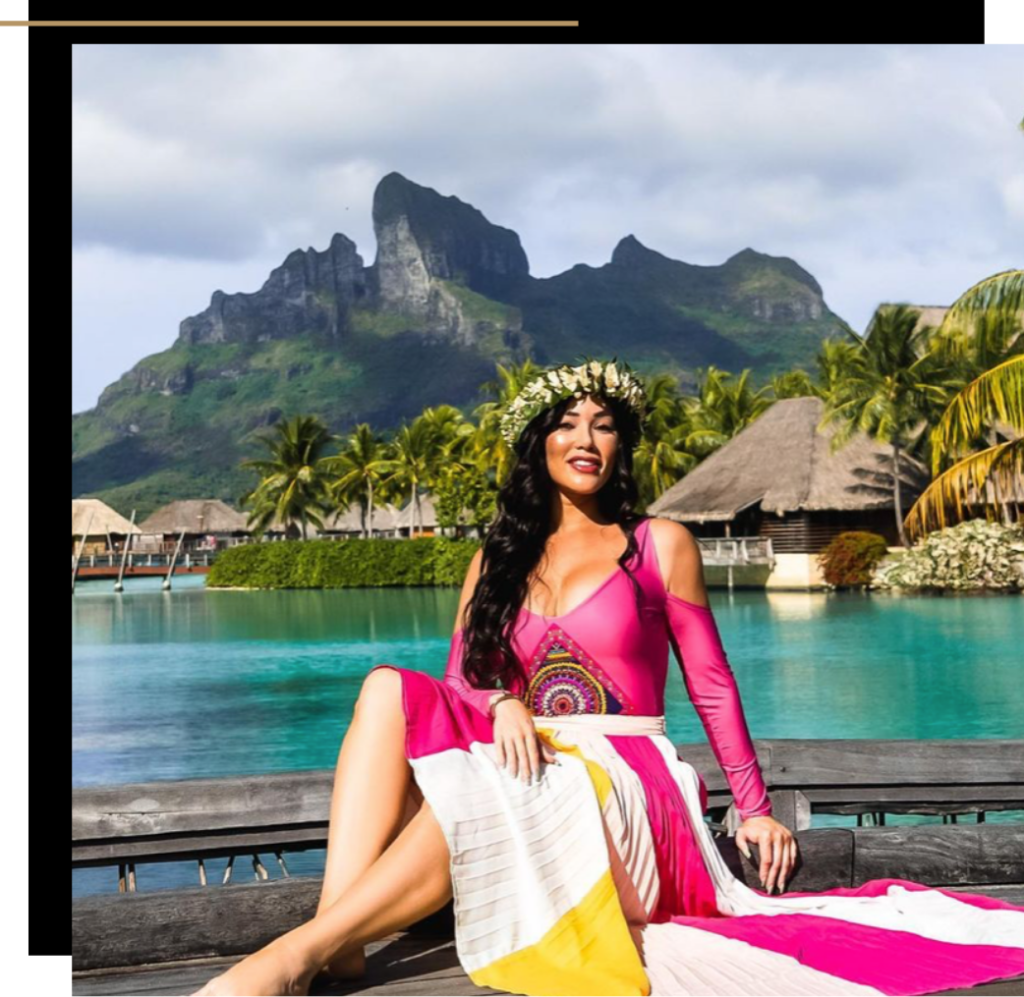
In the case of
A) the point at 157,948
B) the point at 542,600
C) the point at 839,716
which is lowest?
the point at 839,716

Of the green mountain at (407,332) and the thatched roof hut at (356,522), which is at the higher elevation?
the green mountain at (407,332)

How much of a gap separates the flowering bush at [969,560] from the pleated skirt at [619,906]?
73.7 ft

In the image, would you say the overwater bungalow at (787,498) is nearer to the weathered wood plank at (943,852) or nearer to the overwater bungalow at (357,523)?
the overwater bungalow at (357,523)

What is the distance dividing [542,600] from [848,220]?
68.4 metres

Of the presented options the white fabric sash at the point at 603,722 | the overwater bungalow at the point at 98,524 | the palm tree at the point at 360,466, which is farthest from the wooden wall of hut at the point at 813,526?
the overwater bungalow at the point at 98,524

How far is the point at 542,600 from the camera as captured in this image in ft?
8.41

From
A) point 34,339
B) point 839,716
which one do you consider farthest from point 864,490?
point 34,339

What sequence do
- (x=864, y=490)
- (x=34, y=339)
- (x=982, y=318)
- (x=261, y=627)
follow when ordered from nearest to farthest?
(x=34, y=339) → (x=982, y=318) → (x=261, y=627) → (x=864, y=490)

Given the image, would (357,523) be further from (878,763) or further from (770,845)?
(770,845)

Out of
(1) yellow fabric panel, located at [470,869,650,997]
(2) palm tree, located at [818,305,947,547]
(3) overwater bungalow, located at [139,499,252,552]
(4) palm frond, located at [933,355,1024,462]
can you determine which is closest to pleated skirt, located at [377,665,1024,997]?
(1) yellow fabric panel, located at [470,869,650,997]

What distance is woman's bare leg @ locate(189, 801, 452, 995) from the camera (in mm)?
1955

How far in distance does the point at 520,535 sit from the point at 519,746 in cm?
59

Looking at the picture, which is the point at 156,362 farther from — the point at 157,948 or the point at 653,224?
the point at 157,948

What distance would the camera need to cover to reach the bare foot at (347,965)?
6.98ft
